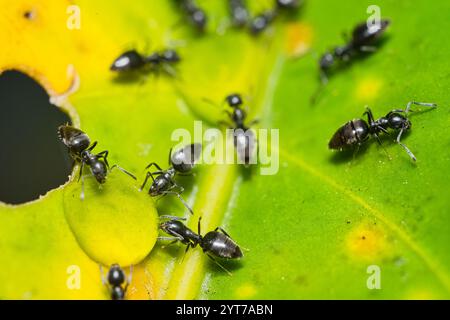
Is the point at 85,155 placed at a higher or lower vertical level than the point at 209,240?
higher

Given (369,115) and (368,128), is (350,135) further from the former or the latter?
(369,115)

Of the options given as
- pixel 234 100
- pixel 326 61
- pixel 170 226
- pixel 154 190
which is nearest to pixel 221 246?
pixel 170 226

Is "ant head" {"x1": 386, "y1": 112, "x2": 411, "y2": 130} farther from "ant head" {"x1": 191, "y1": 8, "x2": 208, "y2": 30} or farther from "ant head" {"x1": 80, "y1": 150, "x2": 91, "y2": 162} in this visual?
"ant head" {"x1": 80, "y1": 150, "x2": 91, "y2": 162}

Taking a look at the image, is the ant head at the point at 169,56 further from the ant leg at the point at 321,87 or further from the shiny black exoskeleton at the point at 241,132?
the ant leg at the point at 321,87

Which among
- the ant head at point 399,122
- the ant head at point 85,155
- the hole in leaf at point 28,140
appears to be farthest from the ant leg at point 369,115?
the hole in leaf at point 28,140

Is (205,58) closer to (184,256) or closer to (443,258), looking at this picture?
(184,256)

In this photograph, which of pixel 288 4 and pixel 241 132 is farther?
pixel 288 4

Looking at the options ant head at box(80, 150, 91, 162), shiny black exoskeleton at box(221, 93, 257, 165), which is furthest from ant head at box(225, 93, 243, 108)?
ant head at box(80, 150, 91, 162)
